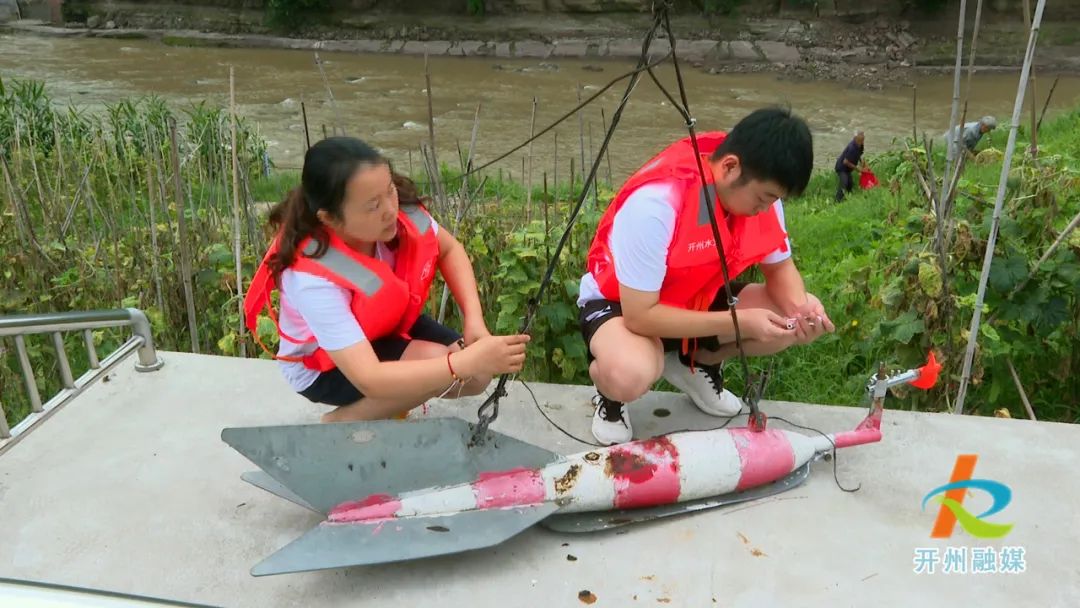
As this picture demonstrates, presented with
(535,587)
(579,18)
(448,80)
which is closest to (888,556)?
(535,587)

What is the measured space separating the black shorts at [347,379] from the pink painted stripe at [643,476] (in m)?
0.63

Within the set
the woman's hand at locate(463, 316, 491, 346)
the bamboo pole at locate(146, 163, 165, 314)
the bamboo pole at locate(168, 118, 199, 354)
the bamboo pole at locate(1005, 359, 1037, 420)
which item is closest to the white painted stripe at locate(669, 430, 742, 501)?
the woman's hand at locate(463, 316, 491, 346)

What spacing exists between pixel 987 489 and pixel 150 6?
2019 cm

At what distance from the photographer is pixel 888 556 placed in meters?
1.82

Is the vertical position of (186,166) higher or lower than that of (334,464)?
higher

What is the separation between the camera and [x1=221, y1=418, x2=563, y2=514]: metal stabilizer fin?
6.14ft

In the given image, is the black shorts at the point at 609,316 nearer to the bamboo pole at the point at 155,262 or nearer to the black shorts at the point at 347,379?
the black shorts at the point at 347,379

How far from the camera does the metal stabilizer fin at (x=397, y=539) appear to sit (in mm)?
1688

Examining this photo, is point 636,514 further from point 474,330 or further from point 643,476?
point 474,330

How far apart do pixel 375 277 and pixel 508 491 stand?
0.58 metres

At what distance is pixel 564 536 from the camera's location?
1889mm

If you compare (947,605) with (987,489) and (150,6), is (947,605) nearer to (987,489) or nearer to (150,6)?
(987,489)

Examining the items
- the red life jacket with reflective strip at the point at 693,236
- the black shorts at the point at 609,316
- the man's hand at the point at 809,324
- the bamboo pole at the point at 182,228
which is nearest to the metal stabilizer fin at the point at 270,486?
the black shorts at the point at 609,316

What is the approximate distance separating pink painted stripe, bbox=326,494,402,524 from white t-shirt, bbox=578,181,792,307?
742 mm
